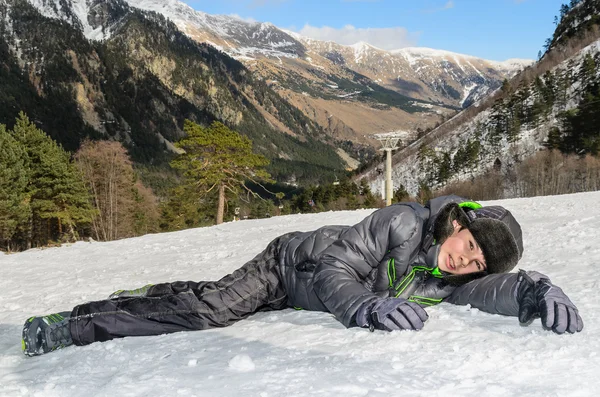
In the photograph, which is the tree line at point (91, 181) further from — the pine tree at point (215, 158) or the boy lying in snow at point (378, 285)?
the boy lying in snow at point (378, 285)

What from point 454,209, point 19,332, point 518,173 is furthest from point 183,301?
point 518,173

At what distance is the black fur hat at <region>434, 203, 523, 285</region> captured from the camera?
306 cm

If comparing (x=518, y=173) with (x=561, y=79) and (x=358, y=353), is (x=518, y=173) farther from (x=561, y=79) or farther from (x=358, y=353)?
(x=358, y=353)

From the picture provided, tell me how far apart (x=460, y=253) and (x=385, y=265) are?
546 mm

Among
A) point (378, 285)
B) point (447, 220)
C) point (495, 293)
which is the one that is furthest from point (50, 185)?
point (495, 293)

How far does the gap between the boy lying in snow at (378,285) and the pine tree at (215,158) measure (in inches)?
887

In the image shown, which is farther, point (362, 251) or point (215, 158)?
point (215, 158)

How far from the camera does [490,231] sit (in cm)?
306

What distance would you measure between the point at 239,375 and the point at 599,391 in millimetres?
1715

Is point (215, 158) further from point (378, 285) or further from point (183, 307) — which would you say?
point (378, 285)

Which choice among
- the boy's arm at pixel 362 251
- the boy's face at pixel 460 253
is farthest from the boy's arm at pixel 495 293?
the boy's arm at pixel 362 251

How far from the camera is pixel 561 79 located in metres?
81.6

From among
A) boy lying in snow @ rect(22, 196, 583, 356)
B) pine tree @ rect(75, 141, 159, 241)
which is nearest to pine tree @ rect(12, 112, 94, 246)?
pine tree @ rect(75, 141, 159, 241)

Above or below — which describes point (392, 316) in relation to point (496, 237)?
below
